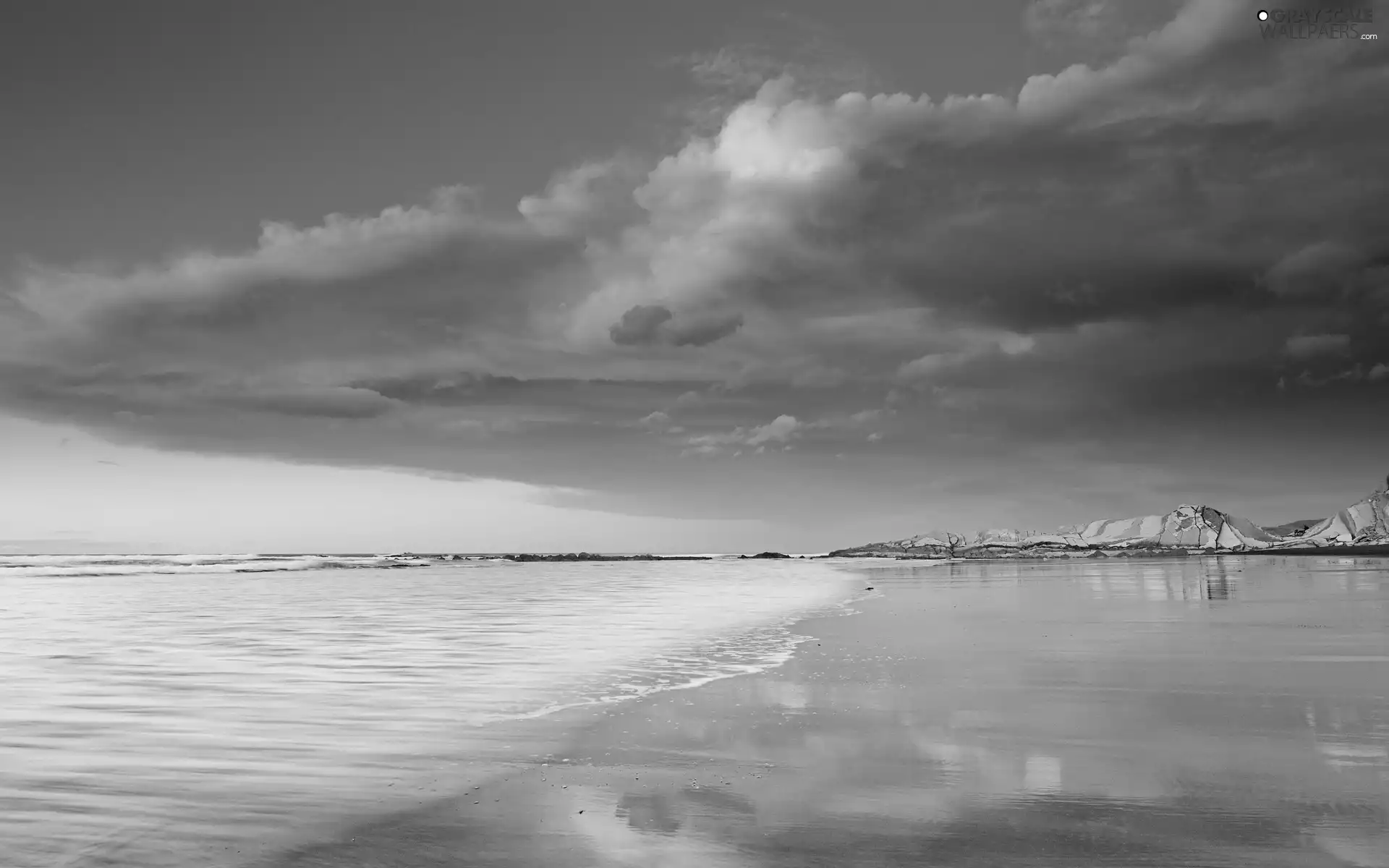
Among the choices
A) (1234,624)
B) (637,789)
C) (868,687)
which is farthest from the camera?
(1234,624)

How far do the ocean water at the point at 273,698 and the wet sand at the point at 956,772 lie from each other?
1.20 meters

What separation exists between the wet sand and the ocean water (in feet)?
3.94

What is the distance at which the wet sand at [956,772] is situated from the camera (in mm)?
7570

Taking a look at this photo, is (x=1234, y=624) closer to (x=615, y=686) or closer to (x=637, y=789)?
(x=615, y=686)

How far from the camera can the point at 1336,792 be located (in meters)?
9.05

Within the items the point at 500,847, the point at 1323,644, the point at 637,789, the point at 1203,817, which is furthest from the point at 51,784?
the point at 1323,644

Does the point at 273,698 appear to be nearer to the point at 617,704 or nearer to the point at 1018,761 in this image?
the point at 617,704

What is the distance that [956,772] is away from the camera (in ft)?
33.2

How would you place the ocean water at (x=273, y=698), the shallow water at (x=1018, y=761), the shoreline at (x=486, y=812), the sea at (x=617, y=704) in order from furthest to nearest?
the sea at (x=617, y=704) → the ocean water at (x=273, y=698) → the shallow water at (x=1018, y=761) → the shoreline at (x=486, y=812)

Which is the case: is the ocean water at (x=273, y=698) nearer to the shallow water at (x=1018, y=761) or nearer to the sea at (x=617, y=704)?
the sea at (x=617, y=704)

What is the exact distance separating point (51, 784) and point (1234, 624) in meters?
29.5

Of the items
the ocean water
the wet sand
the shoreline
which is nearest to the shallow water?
the wet sand

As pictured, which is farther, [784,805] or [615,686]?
[615,686]

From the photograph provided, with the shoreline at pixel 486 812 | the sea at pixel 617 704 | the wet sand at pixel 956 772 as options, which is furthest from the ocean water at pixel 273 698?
the wet sand at pixel 956 772
